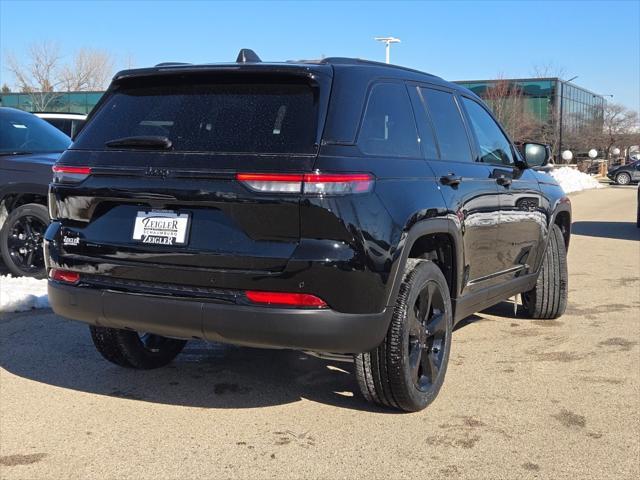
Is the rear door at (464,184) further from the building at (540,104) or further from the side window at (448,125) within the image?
the building at (540,104)

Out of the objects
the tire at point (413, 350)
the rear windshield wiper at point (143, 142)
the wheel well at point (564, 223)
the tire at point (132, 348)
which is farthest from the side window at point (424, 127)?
the wheel well at point (564, 223)

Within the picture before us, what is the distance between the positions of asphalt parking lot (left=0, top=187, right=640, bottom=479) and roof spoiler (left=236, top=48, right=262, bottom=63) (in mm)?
2010

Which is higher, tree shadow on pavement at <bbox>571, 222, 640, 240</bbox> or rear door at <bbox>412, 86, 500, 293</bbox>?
rear door at <bbox>412, 86, 500, 293</bbox>

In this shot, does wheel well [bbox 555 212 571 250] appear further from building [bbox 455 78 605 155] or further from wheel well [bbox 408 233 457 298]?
building [bbox 455 78 605 155]

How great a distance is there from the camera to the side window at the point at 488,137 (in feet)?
16.6

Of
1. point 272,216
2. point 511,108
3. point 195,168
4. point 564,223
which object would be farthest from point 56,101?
point 272,216

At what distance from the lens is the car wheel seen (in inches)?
1464

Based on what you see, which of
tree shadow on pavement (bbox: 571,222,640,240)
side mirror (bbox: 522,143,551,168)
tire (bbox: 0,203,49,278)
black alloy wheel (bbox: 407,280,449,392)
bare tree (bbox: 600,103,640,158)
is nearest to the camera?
black alloy wheel (bbox: 407,280,449,392)

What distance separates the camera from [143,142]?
3.64m

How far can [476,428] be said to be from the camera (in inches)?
151

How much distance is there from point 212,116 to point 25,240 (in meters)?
4.60

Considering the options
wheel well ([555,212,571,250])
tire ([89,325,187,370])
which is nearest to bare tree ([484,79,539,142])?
wheel well ([555,212,571,250])

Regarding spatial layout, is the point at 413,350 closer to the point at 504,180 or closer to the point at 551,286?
the point at 504,180

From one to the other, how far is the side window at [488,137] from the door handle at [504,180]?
154mm
